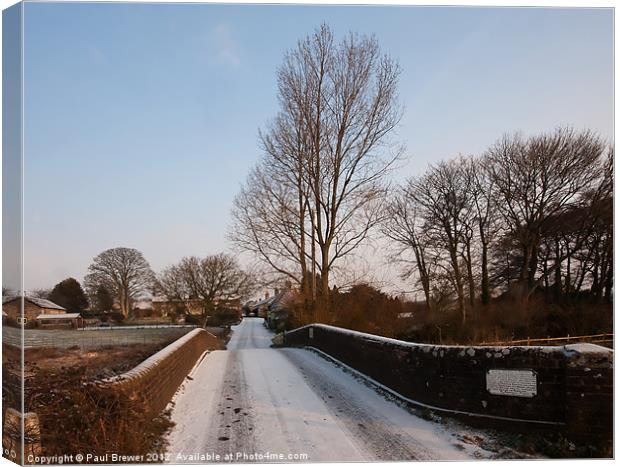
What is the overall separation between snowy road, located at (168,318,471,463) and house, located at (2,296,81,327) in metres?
1.98

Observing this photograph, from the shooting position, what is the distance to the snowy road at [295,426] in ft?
17.8

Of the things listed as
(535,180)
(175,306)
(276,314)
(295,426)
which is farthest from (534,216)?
(276,314)

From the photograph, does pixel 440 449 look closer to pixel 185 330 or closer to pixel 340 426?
pixel 340 426

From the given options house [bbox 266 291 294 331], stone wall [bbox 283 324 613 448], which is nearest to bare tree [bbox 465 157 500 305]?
stone wall [bbox 283 324 613 448]

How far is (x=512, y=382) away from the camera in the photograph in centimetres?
570

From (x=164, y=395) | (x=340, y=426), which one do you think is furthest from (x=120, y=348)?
(x=340, y=426)

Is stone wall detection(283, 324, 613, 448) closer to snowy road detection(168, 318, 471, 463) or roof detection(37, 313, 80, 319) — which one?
snowy road detection(168, 318, 471, 463)

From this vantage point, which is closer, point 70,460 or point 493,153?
point 70,460

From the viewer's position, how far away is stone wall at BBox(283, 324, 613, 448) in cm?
524

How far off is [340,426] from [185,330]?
18.2ft

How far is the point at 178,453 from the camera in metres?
5.36

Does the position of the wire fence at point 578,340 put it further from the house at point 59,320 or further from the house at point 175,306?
the house at point 59,320

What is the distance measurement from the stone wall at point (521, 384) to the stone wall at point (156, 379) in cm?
359

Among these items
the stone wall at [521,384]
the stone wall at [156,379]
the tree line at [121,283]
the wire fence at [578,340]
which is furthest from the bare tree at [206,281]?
the wire fence at [578,340]
